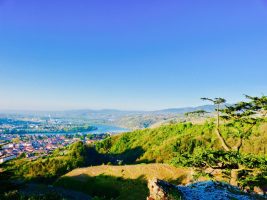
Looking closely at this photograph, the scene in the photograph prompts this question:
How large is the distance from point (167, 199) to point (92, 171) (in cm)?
2792

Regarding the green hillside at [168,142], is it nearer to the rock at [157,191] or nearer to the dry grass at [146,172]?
the dry grass at [146,172]

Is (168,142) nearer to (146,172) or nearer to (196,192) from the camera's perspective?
(146,172)

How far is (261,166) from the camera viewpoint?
51.3ft

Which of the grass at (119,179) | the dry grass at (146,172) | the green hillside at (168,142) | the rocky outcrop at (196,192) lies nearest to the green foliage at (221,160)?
the rocky outcrop at (196,192)

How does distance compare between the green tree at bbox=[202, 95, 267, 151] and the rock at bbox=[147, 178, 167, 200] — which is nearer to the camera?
the rock at bbox=[147, 178, 167, 200]

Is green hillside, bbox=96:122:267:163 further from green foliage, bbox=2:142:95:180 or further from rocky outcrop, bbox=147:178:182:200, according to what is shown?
rocky outcrop, bbox=147:178:182:200

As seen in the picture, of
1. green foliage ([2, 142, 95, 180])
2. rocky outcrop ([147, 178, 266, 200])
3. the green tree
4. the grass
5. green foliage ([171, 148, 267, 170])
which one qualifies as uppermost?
the green tree

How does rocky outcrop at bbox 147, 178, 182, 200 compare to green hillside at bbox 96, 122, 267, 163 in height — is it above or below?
above

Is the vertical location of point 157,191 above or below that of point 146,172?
above

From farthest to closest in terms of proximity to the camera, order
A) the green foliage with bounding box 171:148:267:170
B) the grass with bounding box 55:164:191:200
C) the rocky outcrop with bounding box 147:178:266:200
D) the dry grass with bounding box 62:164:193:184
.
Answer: the dry grass with bounding box 62:164:193:184, the grass with bounding box 55:164:191:200, the green foliage with bounding box 171:148:267:170, the rocky outcrop with bounding box 147:178:266:200

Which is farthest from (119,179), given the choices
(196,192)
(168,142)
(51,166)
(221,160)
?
(168,142)

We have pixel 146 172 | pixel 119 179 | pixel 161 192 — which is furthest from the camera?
pixel 146 172

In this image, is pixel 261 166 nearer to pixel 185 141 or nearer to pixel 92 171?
pixel 92 171

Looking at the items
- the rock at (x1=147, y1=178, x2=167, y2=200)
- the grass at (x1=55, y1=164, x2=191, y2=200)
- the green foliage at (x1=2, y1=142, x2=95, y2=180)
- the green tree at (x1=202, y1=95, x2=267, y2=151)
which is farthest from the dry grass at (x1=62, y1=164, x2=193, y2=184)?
the rock at (x1=147, y1=178, x2=167, y2=200)
